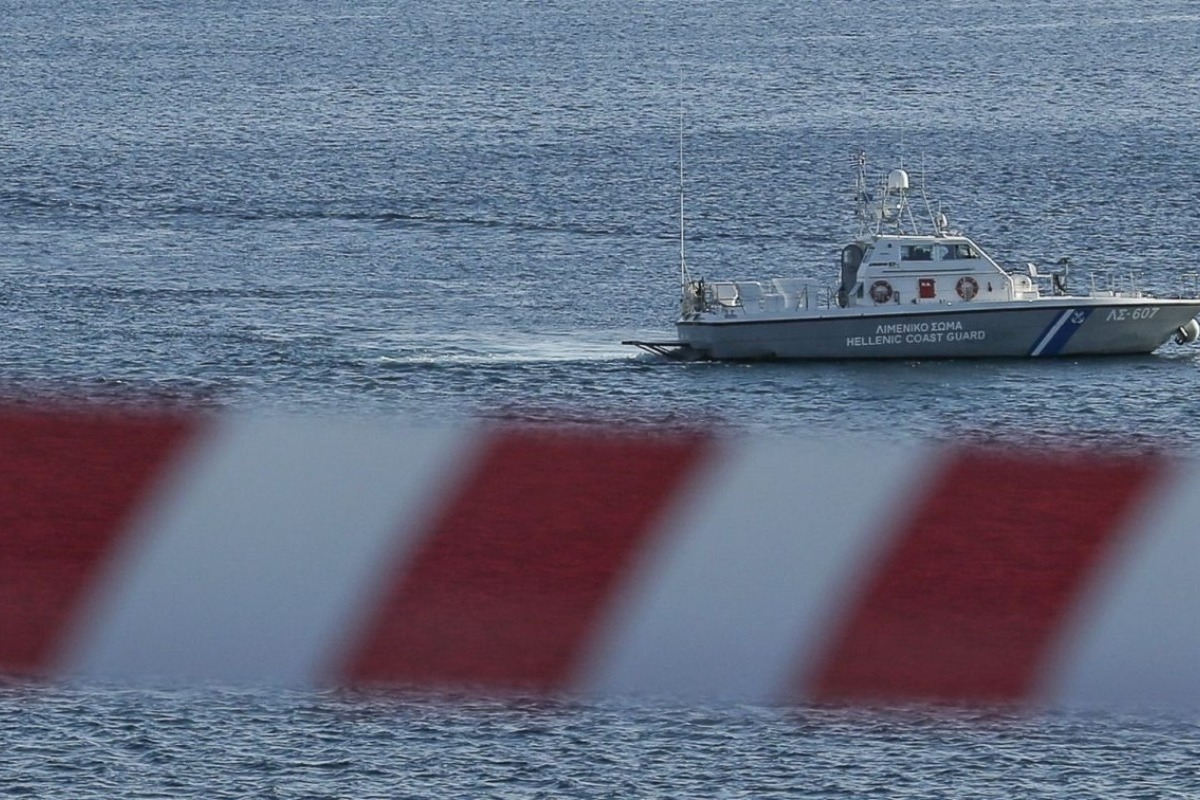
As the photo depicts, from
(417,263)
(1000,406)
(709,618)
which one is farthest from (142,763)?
(417,263)

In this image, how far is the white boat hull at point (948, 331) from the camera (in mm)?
67688

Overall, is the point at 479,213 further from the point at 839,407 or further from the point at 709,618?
the point at 709,618

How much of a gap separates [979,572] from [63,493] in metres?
3.17

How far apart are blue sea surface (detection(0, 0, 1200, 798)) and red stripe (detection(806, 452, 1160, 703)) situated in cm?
150

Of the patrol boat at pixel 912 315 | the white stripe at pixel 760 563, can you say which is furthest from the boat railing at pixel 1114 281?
the white stripe at pixel 760 563

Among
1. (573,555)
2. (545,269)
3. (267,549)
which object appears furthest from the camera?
(545,269)

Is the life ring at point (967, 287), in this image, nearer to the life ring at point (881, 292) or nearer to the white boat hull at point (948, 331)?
the white boat hull at point (948, 331)

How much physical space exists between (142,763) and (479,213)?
69.9m

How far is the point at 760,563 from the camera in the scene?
920cm

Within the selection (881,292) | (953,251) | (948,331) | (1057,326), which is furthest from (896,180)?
(1057,326)

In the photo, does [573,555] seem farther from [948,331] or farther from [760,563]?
[948,331]

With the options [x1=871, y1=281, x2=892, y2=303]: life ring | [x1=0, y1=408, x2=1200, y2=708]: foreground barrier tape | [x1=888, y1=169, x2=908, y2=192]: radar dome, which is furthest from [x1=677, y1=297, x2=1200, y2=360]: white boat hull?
[x1=0, y1=408, x2=1200, y2=708]: foreground barrier tape

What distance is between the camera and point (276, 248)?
95875 millimetres

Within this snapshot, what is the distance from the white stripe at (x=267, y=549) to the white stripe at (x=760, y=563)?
84 centimetres
